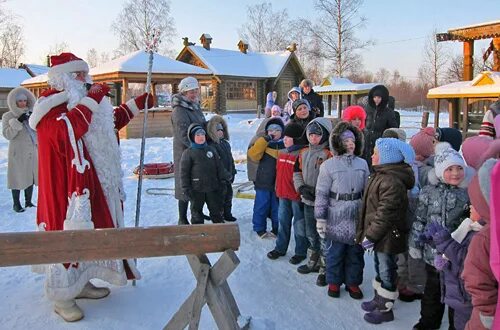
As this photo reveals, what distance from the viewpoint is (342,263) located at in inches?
157

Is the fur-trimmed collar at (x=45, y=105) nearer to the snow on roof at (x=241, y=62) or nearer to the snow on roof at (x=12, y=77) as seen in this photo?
the snow on roof at (x=241, y=62)

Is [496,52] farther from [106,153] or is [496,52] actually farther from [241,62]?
[241,62]

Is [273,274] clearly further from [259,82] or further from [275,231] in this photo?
[259,82]

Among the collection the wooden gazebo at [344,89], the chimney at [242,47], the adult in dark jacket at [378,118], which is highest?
the chimney at [242,47]

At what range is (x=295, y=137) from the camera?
15.9 feet

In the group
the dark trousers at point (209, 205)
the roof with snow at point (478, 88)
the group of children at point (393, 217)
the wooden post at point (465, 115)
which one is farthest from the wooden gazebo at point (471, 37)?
the dark trousers at point (209, 205)

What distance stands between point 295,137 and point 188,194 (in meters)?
1.50

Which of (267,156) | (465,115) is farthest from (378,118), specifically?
(465,115)

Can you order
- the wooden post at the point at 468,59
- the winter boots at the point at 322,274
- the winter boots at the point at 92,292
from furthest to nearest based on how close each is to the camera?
the wooden post at the point at 468,59, the winter boots at the point at 322,274, the winter boots at the point at 92,292

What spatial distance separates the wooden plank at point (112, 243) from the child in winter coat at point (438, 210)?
1518mm

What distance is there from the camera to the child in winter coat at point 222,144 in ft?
18.9

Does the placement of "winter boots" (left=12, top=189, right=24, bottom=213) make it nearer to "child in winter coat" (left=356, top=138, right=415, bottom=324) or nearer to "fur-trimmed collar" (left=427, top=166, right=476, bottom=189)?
"child in winter coat" (left=356, top=138, right=415, bottom=324)

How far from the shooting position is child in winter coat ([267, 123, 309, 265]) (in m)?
4.72

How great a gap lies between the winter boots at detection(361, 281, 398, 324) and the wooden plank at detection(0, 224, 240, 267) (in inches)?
60.8
